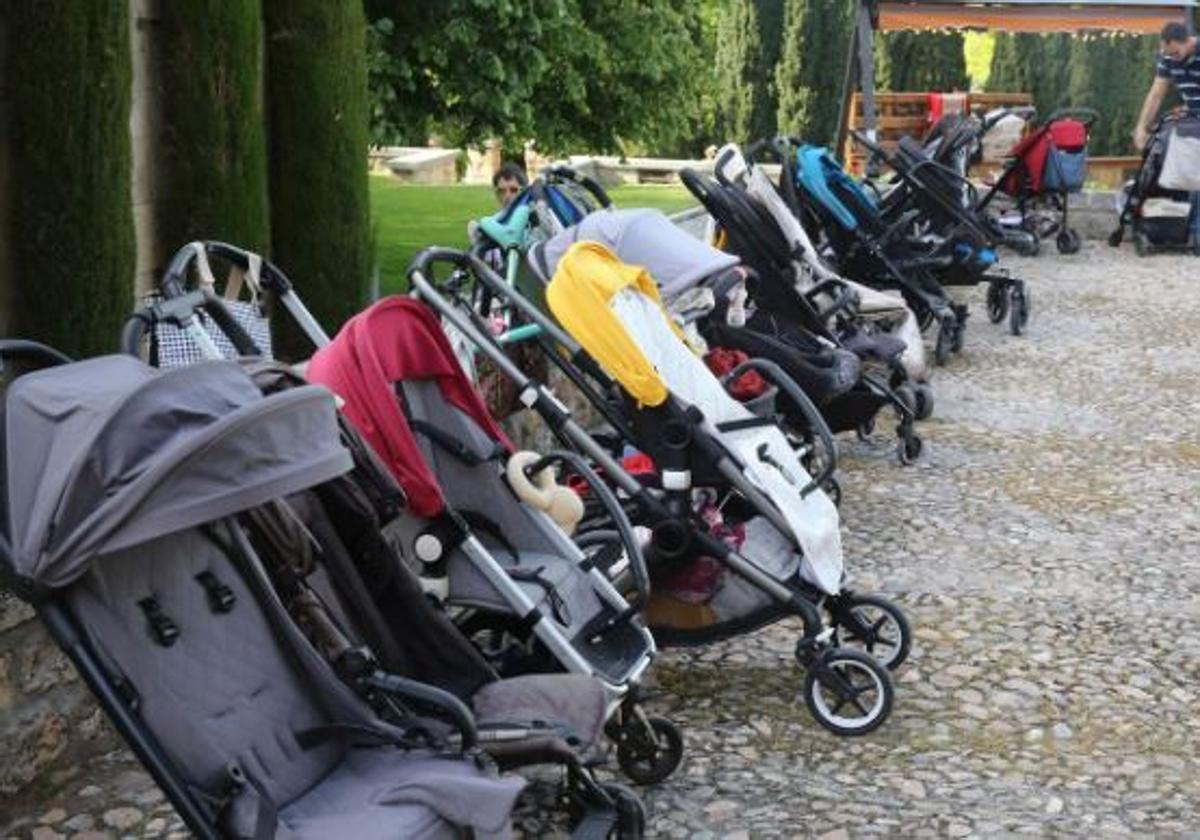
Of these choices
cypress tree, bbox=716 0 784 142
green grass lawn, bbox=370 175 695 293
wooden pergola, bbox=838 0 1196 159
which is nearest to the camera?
Answer: green grass lawn, bbox=370 175 695 293

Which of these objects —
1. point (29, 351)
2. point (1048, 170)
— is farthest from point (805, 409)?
point (1048, 170)

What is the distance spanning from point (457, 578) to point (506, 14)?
175 inches

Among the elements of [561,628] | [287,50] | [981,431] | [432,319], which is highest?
[287,50]

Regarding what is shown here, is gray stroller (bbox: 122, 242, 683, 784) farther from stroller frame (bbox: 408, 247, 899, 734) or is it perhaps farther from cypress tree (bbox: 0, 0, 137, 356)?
cypress tree (bbox: 0, 0, 137, 356)

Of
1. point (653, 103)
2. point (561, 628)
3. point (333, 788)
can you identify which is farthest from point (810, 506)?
point (653, 103)

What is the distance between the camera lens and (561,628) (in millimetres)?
3600

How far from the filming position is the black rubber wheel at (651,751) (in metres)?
3.70

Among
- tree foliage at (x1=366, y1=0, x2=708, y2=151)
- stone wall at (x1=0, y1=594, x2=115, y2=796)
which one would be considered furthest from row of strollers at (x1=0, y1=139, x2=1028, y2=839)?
tree foliage at (x1=366, y1=0, x2=708, y2=151)

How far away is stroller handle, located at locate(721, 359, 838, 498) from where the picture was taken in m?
4.55

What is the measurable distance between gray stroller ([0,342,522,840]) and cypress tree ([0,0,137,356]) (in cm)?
148

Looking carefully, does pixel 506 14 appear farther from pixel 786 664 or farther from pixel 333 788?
pixel 333 788

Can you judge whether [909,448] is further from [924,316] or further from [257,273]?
[257,273]

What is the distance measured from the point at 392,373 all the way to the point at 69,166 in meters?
1.25

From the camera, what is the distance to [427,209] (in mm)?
13992
